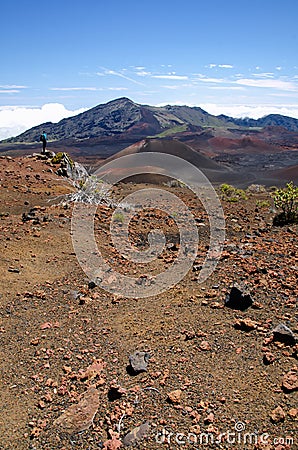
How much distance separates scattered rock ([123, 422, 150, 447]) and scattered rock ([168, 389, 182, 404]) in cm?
27

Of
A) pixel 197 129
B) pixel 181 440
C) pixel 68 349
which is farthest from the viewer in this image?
pixel 197 129

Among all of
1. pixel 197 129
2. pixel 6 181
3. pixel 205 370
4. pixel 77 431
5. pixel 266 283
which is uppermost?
pixel 197 129

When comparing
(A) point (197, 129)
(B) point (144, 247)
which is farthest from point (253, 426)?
(A) point (197, 129)

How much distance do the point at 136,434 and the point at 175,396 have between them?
432mm

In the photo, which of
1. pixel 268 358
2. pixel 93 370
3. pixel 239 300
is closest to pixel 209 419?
pixel 268 358

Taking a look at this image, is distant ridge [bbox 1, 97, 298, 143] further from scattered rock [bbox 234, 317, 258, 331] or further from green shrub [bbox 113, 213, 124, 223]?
scattered rock [bbox 234, 317, 258, 331]

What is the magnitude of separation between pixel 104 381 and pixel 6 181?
26.2ft

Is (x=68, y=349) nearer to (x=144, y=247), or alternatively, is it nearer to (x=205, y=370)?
(x=205, y=370)

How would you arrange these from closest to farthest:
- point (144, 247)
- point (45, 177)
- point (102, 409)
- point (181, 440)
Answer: point (181, 440)
point (102, 409)
point (144, 247)
point (45, 177)

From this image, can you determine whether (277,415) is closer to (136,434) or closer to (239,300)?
(136,434)

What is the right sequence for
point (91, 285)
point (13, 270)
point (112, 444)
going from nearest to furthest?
point (112, 444)
point (91, 285)
point (13, 270)

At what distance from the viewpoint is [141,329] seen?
4176 mm

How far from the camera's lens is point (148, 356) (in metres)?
3.67

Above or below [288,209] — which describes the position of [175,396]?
below
